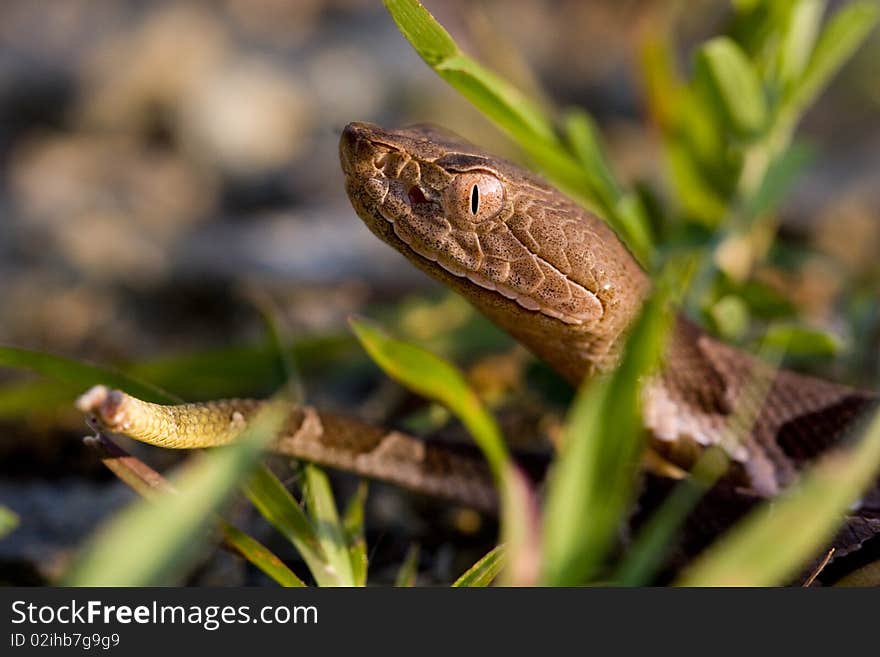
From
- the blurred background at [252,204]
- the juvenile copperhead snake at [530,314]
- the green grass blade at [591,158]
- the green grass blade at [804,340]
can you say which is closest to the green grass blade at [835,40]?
the blurred background at [252,204]

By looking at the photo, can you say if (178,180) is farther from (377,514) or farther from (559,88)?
(377,514)

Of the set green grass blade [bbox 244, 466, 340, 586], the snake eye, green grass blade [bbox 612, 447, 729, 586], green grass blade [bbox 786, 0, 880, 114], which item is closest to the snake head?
the snake eye

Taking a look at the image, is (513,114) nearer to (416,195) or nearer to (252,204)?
(416,195)

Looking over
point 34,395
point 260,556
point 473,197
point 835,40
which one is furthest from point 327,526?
point 835,40

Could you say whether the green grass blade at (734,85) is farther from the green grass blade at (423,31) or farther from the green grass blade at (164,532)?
the green grass blade at (164,532)

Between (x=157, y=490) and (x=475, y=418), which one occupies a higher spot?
(x=157, y=490)

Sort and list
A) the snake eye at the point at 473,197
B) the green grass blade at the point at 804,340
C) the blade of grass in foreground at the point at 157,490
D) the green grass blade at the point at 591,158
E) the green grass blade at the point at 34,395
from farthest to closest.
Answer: the green grass blade at the point at 34,395, the green grass blade at the point at 591,158, the green grass blade at the point at 804,340, the snake eye at the point at 473,197, the blade of grass in foreground at the point at 157,490
